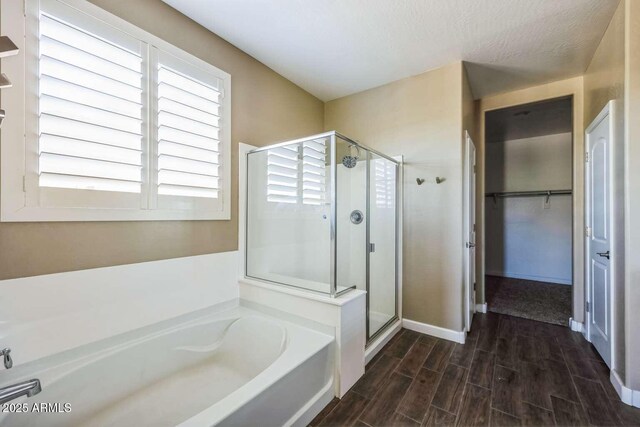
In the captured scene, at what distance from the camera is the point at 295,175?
99.0 inches

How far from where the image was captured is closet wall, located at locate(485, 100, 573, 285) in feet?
15.7

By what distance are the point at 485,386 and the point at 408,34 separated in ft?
9.14

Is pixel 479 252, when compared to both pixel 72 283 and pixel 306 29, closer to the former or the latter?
pixel 306 29

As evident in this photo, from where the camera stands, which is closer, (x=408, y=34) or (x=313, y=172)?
(x=408, y=34)

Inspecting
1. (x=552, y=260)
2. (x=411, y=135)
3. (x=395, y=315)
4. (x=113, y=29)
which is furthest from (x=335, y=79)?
(x=552, y=260)

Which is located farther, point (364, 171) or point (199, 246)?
point (364, 171)

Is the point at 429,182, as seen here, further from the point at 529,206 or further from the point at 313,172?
the point at 529,206

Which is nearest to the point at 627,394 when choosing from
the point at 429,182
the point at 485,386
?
the point at 485,386

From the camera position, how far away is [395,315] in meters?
2.85

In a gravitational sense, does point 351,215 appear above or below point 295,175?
below

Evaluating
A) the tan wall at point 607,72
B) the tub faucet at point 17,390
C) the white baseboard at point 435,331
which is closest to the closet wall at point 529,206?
the tan wall at point 607,72

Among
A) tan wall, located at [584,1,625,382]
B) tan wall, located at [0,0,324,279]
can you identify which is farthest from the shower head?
tan wall, located at [584,1,625,382]

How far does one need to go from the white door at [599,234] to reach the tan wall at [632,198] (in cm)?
33

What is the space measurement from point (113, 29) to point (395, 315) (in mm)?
3293
